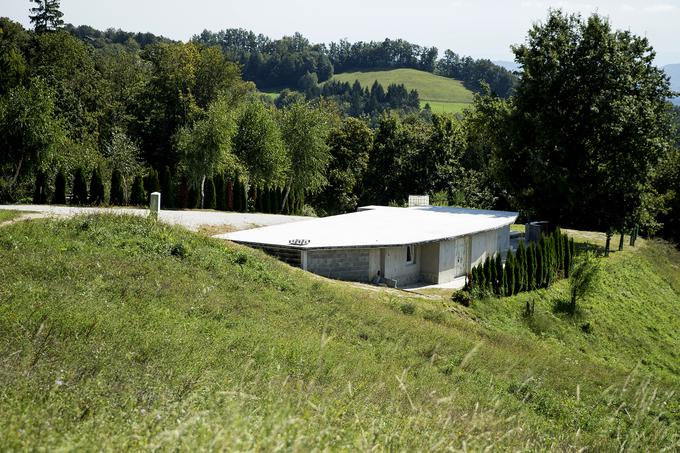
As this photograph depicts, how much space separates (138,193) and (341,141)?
88.2ft

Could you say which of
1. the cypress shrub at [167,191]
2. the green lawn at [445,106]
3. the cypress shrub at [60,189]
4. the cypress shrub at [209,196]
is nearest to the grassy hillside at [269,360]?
the cypress shrub at [60,189]

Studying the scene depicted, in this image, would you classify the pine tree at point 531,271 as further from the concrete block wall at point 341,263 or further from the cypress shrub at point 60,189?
the cypress shrub at point 60,189

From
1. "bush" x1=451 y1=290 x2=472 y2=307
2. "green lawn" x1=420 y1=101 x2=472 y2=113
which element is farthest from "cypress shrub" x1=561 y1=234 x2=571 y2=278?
"green lawn" x1=420 y1=101 x2=472 y2=113

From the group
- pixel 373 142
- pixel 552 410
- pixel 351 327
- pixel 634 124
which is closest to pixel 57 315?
pixel 351 327

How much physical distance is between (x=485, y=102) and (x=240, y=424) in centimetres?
3777

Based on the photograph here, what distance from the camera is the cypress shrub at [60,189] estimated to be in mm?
36428

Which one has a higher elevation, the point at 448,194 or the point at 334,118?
the point at 334,118

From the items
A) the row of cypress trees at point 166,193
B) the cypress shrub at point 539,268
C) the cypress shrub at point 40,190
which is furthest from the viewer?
the row of cypress trees at point 166,193

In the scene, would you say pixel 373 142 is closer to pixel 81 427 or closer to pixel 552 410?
pixel 552 410

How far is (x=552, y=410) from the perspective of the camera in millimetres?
13836

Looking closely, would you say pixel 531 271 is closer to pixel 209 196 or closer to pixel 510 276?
pixel 510 276

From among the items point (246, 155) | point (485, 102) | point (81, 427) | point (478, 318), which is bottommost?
point (478, 318)

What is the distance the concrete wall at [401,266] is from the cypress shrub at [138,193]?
57.0 ft

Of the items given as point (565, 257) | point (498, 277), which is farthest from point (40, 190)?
point (565, 257)
